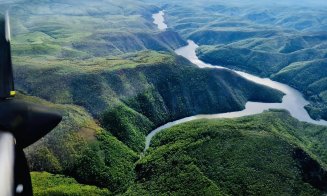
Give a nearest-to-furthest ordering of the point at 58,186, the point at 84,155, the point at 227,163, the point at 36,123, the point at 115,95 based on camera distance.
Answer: the point at 36,123 → the point at 58,186 → the point at 84,155 → the point at 227,163 → the point at 115,95

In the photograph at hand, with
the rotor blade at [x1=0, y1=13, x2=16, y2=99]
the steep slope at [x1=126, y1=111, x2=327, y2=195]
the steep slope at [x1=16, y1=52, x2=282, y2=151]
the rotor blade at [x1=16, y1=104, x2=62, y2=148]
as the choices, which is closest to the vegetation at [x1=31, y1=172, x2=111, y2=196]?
the steep slope at [x1=126, y1=111, x2=327, y2=195]

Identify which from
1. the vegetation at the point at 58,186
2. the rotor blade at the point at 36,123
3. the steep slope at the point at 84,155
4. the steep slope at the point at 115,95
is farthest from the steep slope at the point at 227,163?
the rotor blade at the point at 36,123

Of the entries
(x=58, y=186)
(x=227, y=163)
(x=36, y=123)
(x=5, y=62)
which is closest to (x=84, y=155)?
(x=58, y=186)

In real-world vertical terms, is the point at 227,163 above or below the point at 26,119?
below

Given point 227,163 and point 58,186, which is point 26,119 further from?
point 227,163

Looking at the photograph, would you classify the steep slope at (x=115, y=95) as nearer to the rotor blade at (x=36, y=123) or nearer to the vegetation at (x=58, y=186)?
the vegetation at (x=58, y=186)

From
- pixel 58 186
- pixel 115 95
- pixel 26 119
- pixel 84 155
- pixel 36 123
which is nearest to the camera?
pixel 26 119

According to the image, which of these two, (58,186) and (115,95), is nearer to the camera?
(58,186)

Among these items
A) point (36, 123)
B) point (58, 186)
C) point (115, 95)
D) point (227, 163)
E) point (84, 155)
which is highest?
point (115, 95)
